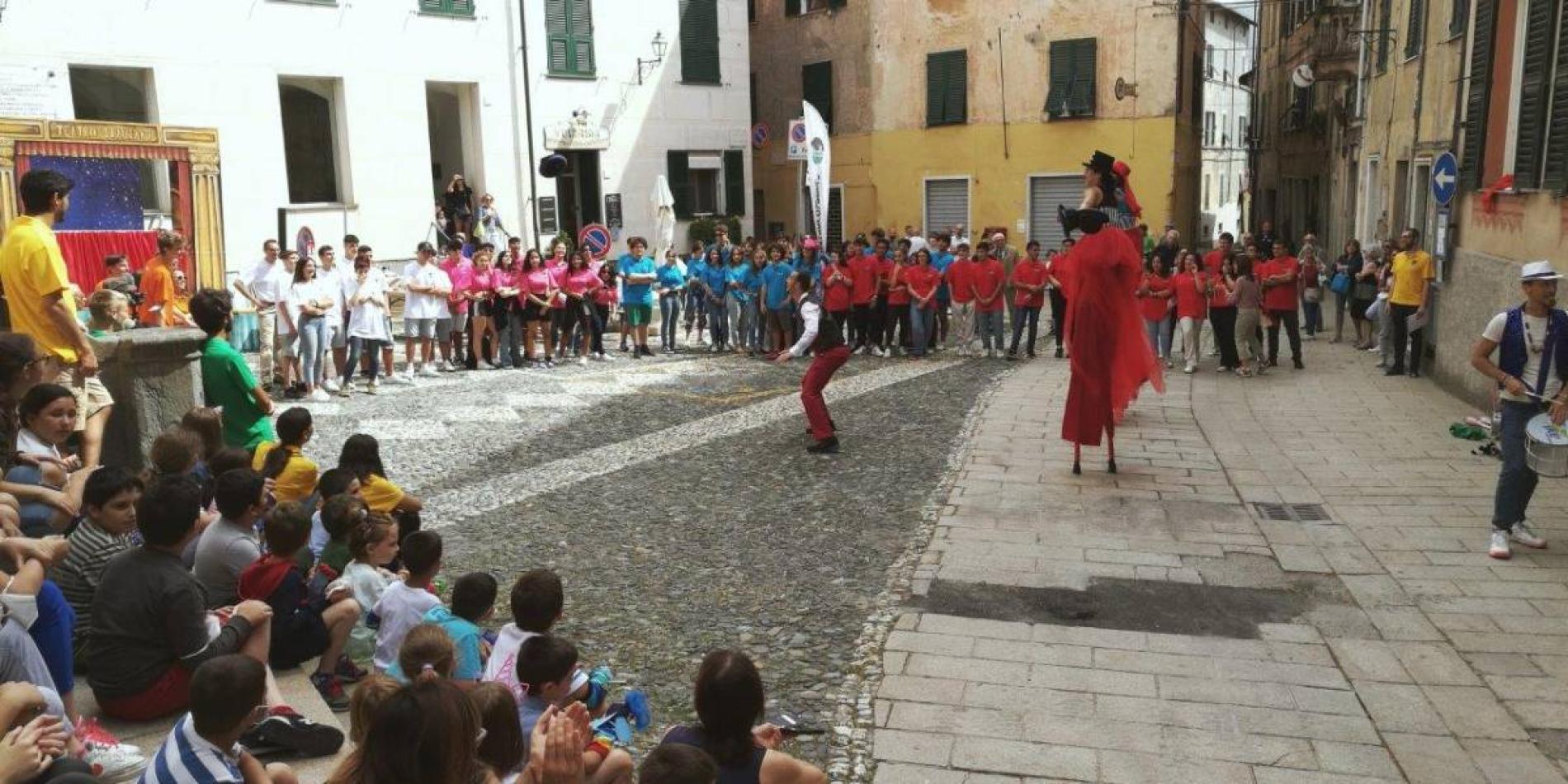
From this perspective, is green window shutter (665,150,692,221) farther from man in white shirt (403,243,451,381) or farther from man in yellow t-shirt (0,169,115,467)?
man in yellow t-shirt (0,169,115,467)

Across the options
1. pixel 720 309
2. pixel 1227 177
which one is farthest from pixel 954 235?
pixel 1227 177

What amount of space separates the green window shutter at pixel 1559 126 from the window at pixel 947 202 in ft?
60.1

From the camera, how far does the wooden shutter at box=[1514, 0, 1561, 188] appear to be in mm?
11852

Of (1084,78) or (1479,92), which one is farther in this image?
(1084,78)

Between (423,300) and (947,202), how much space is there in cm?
1702

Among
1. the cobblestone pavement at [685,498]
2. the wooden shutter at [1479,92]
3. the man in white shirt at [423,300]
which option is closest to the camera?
the cobblestone pavement at [685,498]

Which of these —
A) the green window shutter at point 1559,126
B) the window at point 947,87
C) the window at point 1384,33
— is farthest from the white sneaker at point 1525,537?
the window at point 947,87

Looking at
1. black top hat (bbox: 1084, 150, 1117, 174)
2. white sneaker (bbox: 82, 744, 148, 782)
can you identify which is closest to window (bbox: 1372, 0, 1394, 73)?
black top hat (bbox: 1084, 150, 1117, 174)

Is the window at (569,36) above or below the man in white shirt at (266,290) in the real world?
above

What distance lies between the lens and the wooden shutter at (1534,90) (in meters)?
11.9

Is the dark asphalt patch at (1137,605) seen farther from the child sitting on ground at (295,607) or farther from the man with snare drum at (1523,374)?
the child sitting on ground at (295,607)

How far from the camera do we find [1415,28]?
59.4 ft

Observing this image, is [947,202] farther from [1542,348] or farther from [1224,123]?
[1224,123]

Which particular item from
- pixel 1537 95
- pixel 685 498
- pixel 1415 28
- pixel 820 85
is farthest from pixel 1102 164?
pixel 820 85
